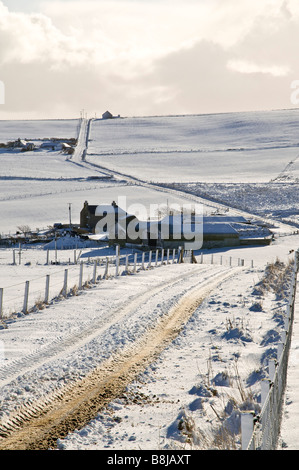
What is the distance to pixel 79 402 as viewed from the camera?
362 inches

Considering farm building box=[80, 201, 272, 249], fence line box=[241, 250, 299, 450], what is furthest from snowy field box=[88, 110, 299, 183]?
fence line box=[241, 250, 299, 450]

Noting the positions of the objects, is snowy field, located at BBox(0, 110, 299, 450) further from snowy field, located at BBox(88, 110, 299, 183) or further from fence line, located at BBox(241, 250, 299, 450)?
snowy field, located at BBox(88, 110, 299, 183)

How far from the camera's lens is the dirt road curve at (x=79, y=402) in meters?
7.80

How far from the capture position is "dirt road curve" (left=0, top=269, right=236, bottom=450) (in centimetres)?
780

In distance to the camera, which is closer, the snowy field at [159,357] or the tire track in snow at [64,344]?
the snowy field at [159,357]

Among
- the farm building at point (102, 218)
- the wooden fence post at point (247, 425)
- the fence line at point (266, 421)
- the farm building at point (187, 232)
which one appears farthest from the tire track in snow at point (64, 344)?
the farm building at point (102, 218)

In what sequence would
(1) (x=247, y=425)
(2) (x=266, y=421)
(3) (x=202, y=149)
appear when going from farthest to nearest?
(3) (x=202, y=149), (2) (x=266, y=421), (1) (x=247, y=425)

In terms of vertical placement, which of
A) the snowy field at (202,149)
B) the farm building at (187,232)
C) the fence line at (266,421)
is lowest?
the farm building at (187,232)

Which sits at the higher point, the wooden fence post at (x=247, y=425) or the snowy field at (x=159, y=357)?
the wooden fence post at (x=247, y=425)

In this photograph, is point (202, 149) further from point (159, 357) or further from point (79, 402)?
point (79, 402)

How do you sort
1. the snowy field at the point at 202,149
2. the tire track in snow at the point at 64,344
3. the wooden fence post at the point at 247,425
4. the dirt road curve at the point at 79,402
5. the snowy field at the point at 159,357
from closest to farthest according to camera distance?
the wooden fence post at the point at 247,425
the dirt road curve at the point at 79,402
the snowy field at the point at 159,357
the tire track in snow at the point at 64,344
the snowy field at the point at 202,149

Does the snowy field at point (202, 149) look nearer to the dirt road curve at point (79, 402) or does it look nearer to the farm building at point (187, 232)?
the farm building at point (187, 232)

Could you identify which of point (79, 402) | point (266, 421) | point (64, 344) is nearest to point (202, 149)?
point (64, 344)

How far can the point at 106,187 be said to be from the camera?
10344 cm
